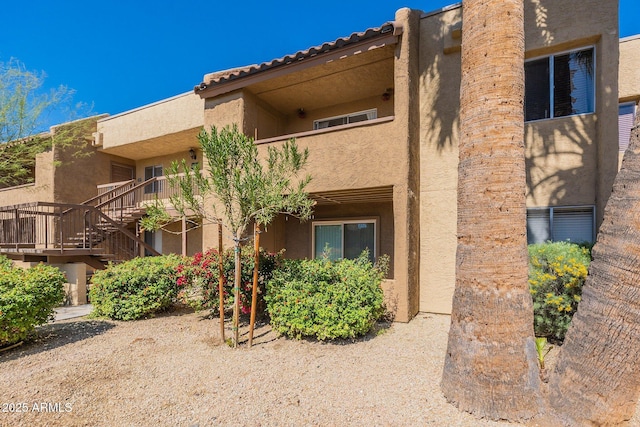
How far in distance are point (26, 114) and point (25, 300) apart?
33.6 ft

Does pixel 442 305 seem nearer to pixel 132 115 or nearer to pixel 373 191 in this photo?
pixel 373 191

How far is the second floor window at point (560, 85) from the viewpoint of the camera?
687 cm

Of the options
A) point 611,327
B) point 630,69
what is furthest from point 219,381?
point 630,69

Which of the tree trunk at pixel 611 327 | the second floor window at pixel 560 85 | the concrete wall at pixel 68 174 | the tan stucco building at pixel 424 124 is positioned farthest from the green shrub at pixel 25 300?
the second floor window at pixel 560 85

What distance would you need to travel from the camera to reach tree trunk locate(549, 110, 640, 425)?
288 cm

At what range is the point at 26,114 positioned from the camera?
39.0 ft

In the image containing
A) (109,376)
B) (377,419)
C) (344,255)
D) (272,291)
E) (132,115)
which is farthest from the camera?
(132,115)

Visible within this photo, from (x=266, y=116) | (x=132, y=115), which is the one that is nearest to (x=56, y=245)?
(x=132, y=115)

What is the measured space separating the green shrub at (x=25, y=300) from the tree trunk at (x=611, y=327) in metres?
7.66

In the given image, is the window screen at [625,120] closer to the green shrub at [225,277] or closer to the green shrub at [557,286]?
the green shrub at [557,286]

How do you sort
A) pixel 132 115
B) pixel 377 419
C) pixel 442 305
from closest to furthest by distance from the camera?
pixel 377 419, pixel 442 305, pixel 132 115

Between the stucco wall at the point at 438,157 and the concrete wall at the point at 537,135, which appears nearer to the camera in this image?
the concrete wall at the point at 537,135

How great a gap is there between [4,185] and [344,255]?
58.8 feet

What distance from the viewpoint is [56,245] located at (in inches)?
407
